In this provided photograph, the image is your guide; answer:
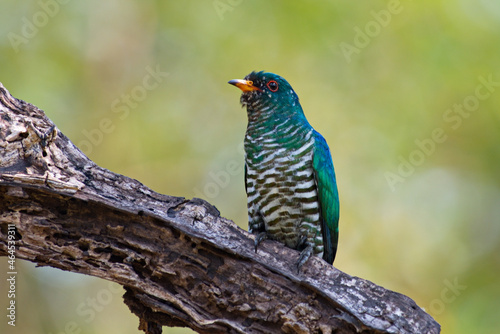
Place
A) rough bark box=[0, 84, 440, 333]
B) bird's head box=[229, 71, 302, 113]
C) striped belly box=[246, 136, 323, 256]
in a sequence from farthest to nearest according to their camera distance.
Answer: bird's head box=[229, 71, 302, 113], striped belly box=[246, 136, 323, 256], rough bark box=[0, 84, 440, 333]

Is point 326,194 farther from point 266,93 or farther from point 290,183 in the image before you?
point 266,93

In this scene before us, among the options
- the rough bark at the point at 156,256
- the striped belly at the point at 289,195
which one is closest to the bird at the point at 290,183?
the striped belly at the point at 289,195

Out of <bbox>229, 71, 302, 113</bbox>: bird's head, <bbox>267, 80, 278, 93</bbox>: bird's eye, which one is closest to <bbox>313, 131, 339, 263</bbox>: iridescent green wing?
<bbox>229, 71, 302, 113</bbox>: bird's head

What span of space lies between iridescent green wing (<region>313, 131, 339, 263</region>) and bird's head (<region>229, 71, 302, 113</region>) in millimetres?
508

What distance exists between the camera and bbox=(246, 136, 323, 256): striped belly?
5074 mm

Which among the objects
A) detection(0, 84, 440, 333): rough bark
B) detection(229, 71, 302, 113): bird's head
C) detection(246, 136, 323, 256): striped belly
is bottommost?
detection(0, 84, 440, 333): rough bark

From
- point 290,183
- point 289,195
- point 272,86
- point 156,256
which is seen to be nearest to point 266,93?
point 272,86

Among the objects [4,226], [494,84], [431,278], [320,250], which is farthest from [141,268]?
[494,84]

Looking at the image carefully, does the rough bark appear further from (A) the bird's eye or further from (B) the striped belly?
(A) the bird's eye

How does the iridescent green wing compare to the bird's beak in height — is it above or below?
below

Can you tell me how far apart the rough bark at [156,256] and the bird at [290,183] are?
3.70 ft

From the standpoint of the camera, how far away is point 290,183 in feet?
16.6

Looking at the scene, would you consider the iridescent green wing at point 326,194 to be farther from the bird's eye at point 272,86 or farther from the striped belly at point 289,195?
the bird's eye at point 272,86

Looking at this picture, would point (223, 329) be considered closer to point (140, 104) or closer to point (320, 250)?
point (320, 250)
